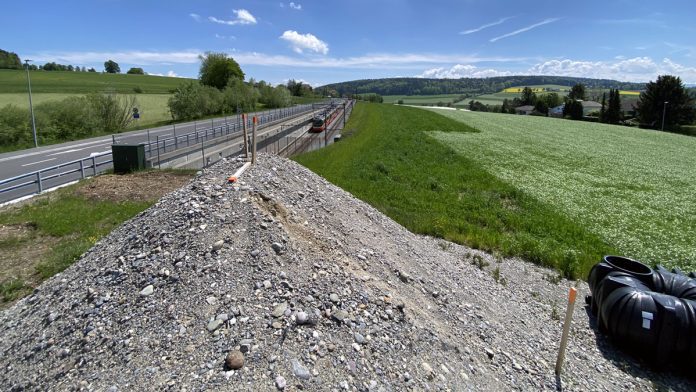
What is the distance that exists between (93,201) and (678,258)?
760 inches

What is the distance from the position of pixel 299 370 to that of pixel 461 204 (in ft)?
44.1

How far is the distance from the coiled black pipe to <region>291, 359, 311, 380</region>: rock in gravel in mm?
5365

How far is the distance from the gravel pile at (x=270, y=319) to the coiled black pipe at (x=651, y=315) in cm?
35

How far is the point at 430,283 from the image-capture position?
24.8 feet

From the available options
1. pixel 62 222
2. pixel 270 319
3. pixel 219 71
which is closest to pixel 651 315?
pixel 270 319

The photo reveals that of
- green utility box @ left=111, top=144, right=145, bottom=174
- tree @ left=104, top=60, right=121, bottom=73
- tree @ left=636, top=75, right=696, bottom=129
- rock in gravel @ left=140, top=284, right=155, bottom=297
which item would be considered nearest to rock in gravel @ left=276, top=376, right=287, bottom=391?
rock in gravel @ left=140, top=284, right=155, bottom=297

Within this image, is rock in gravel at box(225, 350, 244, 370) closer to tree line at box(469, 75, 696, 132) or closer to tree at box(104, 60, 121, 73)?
tree line at box(469, 75, 696, 132)

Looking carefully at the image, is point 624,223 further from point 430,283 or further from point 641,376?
point 430,283

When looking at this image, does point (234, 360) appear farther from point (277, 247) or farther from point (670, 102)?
point (670, 102)

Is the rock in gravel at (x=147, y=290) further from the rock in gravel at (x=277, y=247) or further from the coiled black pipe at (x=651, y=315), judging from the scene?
the coiled black pipe at (x=651, y=315)

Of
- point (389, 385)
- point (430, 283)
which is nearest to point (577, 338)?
point (430, 283)

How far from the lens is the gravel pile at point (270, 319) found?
4.67m

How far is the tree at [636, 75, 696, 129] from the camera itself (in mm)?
83688

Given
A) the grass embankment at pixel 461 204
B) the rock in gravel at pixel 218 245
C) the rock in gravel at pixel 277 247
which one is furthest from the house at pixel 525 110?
the rock in gravel at pixel 218 245
